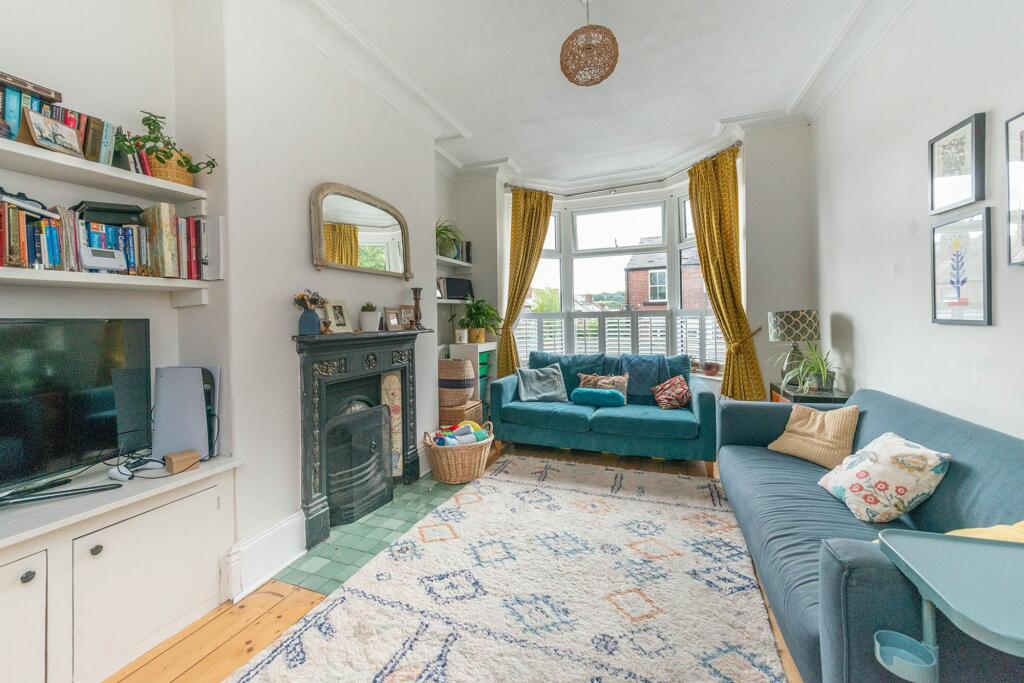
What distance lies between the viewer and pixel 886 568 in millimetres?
944

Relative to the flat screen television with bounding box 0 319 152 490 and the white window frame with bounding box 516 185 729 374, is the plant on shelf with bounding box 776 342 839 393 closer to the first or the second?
the white window frame with bounding box 516 185 729 374

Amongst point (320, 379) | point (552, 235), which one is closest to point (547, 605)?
point (320, 379)

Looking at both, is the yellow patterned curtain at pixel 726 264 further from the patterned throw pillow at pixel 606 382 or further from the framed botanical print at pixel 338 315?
the framed botanical print at pixel 338 315

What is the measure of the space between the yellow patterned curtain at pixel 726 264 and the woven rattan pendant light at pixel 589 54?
2.29 metres

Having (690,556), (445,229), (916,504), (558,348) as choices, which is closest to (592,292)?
(558,348)

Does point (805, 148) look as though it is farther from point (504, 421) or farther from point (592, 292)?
point (504, 421)

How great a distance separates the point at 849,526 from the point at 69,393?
292 centimetres

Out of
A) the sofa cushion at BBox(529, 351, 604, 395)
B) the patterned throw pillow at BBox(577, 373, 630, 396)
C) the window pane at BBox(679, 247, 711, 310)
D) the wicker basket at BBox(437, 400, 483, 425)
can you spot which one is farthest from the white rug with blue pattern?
the window pane at BBox(679, 247, 711, 310)

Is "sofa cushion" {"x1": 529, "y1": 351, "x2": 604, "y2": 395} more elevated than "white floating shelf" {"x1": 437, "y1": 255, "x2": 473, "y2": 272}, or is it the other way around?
"white floating shelf" {"x1": 437, "y1": 255, "x2": 473, "y2": 272}

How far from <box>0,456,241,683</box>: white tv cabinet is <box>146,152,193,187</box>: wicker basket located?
1.24m

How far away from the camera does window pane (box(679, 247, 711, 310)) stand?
4.33 metres

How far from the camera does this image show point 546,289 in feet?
16.6

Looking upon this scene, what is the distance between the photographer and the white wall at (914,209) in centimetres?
161

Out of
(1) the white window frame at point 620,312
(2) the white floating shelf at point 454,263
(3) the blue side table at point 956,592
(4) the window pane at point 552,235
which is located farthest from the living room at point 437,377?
(4) the window pane at point 552,235
